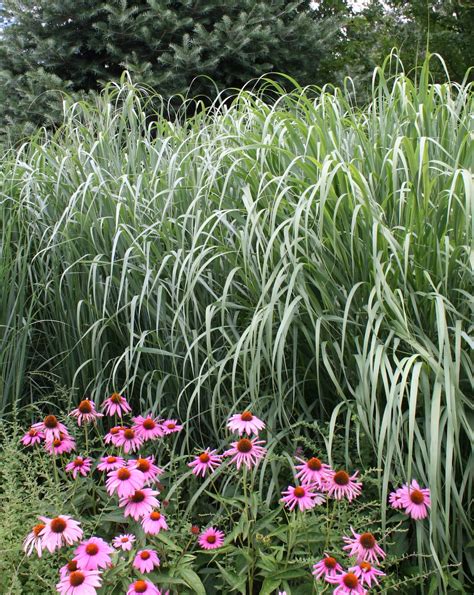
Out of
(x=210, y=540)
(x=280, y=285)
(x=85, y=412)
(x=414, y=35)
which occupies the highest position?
(x=414, y=35)

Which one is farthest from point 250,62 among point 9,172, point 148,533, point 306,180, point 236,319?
point 148,533

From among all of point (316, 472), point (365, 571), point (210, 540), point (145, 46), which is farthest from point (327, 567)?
point (145, 46)

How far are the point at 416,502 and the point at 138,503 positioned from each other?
0.63 meters

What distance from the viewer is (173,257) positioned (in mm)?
2111

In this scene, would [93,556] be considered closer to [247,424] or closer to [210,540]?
[210,540]

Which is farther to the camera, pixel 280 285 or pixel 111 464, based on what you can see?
pixel 280 285

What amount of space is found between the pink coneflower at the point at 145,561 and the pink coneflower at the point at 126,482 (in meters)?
0.13

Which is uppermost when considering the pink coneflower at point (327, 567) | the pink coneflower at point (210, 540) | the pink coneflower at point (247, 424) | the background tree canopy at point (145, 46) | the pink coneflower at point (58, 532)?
the background tree canopy at point (145, 46)

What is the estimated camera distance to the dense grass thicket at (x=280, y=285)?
1.61 meters

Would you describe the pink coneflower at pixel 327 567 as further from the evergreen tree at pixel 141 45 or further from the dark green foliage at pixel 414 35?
the dark green foliage at pixel 414 35

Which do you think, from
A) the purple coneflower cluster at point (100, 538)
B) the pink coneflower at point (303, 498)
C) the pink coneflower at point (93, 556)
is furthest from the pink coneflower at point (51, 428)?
the pink coneflower at point (303, 498)

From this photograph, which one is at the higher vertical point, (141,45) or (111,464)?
Result: (141,45)

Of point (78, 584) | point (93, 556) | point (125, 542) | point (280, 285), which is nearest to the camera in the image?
point (78, 584)

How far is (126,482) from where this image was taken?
1390 mm
